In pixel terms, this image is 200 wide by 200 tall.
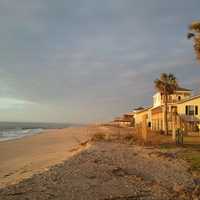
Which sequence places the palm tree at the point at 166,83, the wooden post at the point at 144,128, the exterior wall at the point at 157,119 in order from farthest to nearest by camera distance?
the exterior wall at the point at 157,119 < the palm tree at the point at 166,83 < the wooden post at the point at 144,128

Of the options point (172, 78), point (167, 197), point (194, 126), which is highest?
point (172, 78)

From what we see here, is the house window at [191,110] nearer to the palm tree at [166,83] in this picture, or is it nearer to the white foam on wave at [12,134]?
the palm tree at [166,83]

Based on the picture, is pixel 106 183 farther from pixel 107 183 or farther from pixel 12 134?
pixel 12 134

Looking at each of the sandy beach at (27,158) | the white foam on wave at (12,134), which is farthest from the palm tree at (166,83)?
the white foam on wave at (12,134)

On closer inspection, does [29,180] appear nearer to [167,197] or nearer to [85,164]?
[85,164]

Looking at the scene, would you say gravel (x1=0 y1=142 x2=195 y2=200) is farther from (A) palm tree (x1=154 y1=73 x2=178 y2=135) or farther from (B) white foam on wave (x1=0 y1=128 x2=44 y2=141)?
(B) white foam on wave (x1=0 y1=128 x2=44 y2=141)

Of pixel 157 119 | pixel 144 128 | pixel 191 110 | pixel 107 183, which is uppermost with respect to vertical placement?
pixel 191 110

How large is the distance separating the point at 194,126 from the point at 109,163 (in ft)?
87.8

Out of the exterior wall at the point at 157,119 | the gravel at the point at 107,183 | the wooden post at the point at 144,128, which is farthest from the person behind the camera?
the exterior wall at the point at 157,119

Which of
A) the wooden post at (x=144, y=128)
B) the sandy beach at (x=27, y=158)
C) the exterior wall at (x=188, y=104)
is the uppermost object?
the exterior wall at (x=188, y=104)

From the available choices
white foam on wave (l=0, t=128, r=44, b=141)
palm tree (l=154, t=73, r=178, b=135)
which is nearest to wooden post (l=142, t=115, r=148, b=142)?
palm tree (l=154, t=73, r=178, b=135)

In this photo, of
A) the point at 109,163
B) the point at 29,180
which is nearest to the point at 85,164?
the point at 109,163

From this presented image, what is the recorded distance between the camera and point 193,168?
11570 millimetres

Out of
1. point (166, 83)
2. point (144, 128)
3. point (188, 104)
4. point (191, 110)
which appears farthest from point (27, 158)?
point (191, 110)
